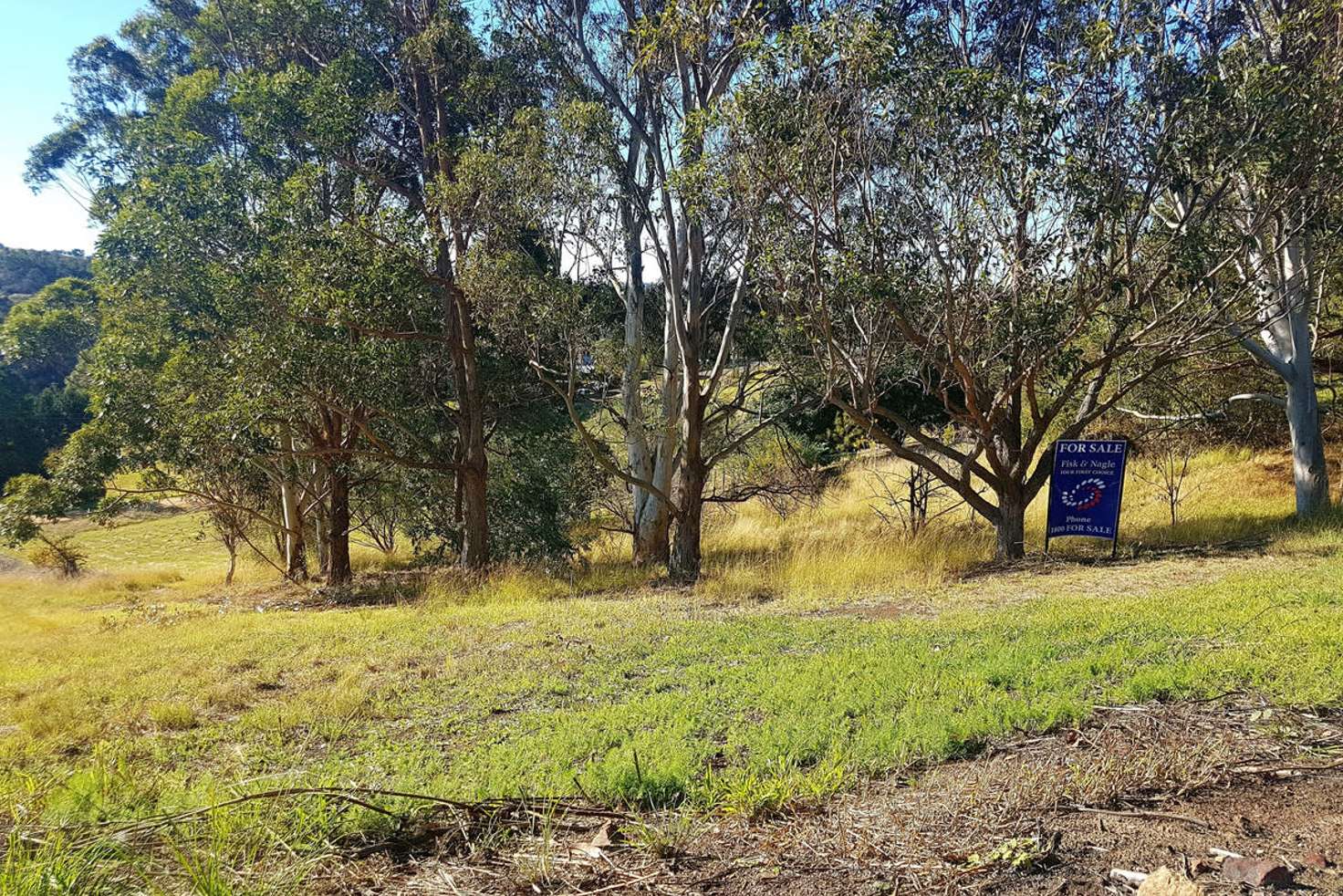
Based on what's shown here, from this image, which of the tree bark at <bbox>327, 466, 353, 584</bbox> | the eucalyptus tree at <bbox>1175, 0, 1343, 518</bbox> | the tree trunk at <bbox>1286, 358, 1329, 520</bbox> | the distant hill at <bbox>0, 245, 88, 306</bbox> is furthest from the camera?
the distant hill at <bbox>0, 245, 88, 306</bbox>

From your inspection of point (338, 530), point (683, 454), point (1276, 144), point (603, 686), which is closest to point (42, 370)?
point (338, 530)

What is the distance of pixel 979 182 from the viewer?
10273 millimetres

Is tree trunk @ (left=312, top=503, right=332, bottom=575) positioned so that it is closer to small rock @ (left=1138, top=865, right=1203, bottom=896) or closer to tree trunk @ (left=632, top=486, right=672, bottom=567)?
tree trunk @ (left=632, top=486, right=672, bottom=567)

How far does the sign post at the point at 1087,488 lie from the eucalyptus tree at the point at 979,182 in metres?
0.82

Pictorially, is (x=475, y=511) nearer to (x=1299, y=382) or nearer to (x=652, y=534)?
(x=652, y=534)

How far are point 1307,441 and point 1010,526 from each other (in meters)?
5.53

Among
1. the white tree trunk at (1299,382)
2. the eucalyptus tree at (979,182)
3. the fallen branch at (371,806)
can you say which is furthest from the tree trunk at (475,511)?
the white tree trunk at (1299,382)

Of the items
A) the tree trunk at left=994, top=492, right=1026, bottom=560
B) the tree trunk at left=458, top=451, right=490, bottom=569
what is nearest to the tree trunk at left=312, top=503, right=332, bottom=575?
the tree trunk at left=458, top=451, right=490, bottom=569

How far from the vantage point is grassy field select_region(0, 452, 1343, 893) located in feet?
12.1

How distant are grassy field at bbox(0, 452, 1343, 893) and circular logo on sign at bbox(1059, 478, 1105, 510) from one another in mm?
815

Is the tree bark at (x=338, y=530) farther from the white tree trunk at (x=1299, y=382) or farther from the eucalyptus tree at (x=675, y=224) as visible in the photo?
the white tree trunk at (x=1299, y=382)

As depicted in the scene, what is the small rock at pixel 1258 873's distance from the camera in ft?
8.45

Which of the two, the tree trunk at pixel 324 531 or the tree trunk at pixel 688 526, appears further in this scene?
the tree trunk at pixel 324 531

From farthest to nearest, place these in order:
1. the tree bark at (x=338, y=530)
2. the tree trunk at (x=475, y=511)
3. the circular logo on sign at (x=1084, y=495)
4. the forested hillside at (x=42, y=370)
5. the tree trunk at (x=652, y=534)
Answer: the forested hillside at (x=42, y=370), the tree bark at (x=338, y=530), the tree trunk at (x=652, y=534), the tree trunk at (x=475, y=511), the circular logo on sign at (x=1084, y=495)
